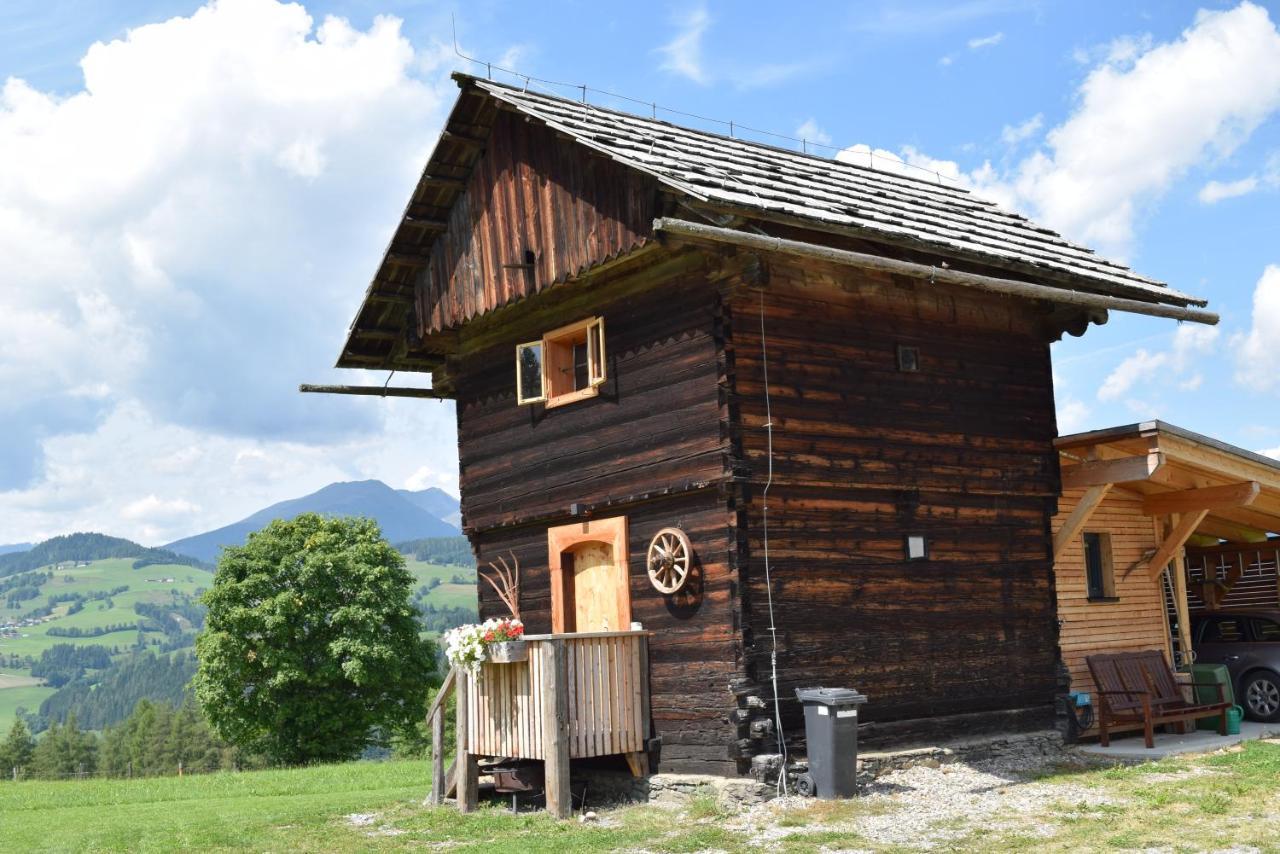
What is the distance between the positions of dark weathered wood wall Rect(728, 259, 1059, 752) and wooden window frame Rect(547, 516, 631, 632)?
6.09ft

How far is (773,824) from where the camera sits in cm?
1216

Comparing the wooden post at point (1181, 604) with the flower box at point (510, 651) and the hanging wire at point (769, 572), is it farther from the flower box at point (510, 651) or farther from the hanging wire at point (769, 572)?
the flower box at point (510, 651)

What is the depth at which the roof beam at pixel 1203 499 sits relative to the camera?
58.5 ft

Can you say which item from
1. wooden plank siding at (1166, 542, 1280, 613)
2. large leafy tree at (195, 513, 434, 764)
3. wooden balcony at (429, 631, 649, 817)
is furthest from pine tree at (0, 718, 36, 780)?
wooden plank siding at (1166, 542, 1280, 613)

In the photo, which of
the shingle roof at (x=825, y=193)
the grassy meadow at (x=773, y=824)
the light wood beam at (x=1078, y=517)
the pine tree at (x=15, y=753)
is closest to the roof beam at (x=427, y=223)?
the shingle roof at (x=825, y=193)

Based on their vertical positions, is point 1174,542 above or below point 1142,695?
above

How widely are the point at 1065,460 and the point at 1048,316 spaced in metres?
2.02

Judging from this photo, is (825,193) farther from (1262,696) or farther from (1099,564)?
(1262,696)

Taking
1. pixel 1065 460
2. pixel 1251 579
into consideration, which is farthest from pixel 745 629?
pixel 1251 579

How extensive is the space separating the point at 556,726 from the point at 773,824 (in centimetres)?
265

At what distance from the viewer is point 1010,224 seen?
19016 millimetres

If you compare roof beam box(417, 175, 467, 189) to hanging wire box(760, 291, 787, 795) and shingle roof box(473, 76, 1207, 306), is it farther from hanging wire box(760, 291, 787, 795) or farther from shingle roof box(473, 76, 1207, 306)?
hanging wire box(760, 291, 787, 795)

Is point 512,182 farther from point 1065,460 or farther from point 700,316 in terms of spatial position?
point 1065,460

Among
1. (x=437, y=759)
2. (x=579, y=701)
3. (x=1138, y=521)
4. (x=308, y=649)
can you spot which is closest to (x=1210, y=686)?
(x=1138, y=521)
